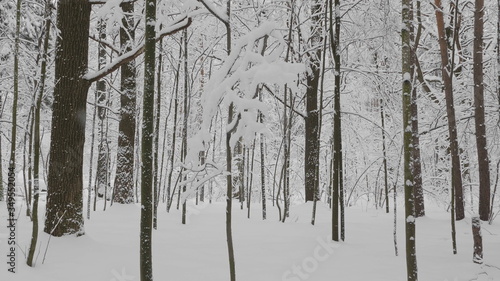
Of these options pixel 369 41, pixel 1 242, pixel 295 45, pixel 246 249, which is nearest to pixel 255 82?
pixel 246 249

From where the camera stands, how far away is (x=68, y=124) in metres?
4.75

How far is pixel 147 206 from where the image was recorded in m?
2.98

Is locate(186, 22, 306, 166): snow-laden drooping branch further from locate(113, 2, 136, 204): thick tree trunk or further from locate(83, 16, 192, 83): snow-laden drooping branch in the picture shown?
locate(113, 2, 136, 204): thick tree trunk

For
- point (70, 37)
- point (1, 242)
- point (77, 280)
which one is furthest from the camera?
point (70, 37)

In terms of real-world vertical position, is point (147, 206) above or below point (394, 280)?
above

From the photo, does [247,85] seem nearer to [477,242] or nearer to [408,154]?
[408,154]

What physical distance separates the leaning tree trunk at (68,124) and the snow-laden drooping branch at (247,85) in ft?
7.93

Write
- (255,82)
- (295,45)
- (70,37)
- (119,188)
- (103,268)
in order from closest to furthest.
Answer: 1. (255,82)
2. (103,268)
3. (70,37)
4. (119,188)
5. (295,45)

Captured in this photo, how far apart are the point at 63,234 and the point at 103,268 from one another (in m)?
1.02

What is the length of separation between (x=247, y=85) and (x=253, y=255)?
281 centimetres

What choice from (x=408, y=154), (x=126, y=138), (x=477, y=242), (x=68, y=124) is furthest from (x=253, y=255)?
(x=126, y=138)

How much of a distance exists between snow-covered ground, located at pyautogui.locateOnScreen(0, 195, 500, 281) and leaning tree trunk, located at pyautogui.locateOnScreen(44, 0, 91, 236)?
329 millimetres

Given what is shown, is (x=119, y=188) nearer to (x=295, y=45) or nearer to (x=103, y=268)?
(x=103, y=268)

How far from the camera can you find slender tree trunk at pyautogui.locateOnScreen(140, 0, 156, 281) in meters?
2.94
